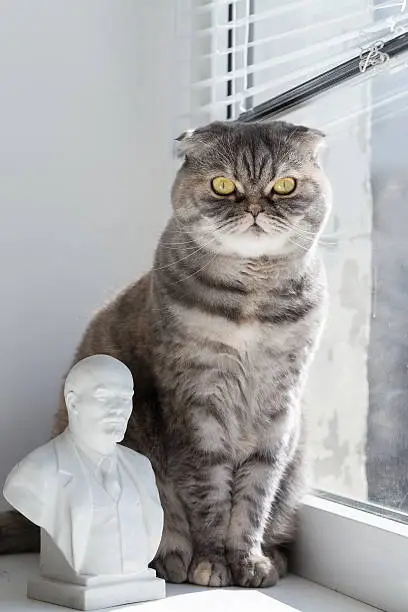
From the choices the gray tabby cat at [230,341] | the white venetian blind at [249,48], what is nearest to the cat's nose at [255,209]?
the gray tabby cat at [230,341]

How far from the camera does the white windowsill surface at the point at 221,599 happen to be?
1490 mm

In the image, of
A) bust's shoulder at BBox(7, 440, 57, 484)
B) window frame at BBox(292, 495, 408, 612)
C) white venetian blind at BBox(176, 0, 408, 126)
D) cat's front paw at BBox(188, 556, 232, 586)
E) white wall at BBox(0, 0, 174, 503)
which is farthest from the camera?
white wall at BBox(0, 0, 174, 503)

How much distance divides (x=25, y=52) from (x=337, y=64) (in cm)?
63

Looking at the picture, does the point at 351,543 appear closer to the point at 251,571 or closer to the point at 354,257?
the point at 251,571

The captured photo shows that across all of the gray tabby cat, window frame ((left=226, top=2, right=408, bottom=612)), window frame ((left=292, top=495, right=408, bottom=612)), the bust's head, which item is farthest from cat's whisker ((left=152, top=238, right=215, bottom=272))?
window frame ((left=292, top=495, right=408, bottom=612))

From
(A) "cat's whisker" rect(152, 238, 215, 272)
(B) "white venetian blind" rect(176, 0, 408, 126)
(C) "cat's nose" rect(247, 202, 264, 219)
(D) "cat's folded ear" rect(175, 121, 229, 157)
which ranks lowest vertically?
(A) "cat's whisker" rect(152, 238, 215, 272)

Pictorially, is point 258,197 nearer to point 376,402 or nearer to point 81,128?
point 376,402

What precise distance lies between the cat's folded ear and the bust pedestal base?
72 cm


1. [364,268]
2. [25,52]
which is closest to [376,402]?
[364,268]

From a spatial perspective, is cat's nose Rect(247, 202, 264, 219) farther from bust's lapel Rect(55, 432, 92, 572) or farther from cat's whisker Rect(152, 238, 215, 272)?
bust's lapel Rect(55, 432, 92, 572)

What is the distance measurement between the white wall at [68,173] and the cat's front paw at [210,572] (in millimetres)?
523

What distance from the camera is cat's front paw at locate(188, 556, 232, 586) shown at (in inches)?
64.6

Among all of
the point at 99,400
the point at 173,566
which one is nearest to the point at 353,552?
the point at 173,566

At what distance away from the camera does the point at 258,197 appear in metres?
1.66
